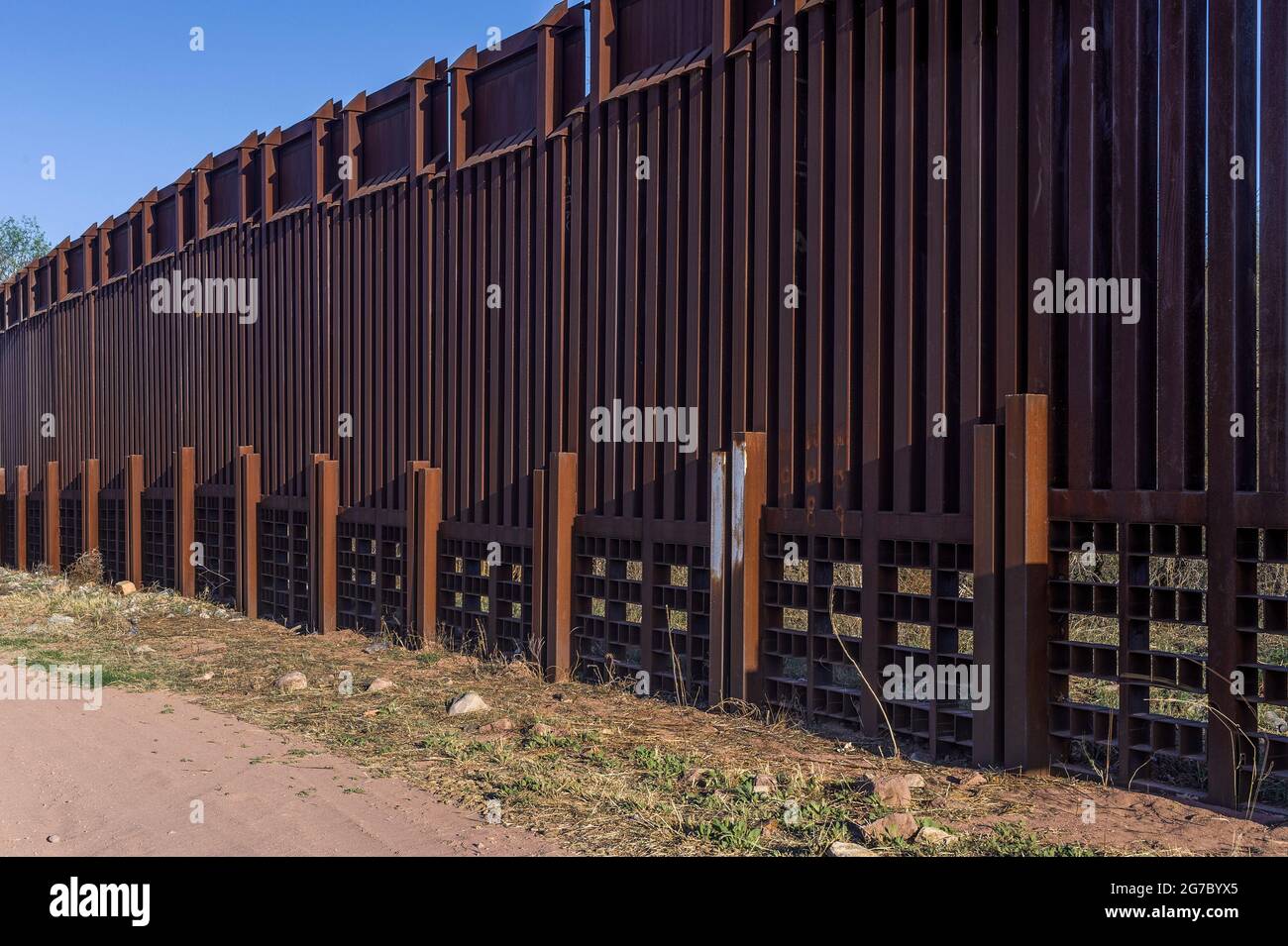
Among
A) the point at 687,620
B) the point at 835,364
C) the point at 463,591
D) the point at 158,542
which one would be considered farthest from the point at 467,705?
the point at 158,542

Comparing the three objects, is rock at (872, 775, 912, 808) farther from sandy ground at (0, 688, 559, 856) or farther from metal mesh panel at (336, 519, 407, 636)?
metal mesh panel at (336, 519, 407, 636)

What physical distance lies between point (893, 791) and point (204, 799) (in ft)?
12.1

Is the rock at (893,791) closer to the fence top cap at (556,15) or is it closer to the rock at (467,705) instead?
the rock at (467,705)

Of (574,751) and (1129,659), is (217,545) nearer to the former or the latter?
(574,751)

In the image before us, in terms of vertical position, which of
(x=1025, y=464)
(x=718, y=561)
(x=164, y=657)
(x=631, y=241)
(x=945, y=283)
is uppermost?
(x=631, y=241)

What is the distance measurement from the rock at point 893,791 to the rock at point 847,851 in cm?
77

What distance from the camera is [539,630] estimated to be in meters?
10.8

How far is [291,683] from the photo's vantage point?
10219mm

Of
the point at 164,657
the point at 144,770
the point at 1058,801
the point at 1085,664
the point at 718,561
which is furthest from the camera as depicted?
the point at 164,657

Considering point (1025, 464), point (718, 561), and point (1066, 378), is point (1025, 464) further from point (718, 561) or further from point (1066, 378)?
point (718, 561)

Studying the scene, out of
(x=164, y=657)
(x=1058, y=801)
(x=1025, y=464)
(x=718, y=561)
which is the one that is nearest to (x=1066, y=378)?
(x=1025, y=464)
